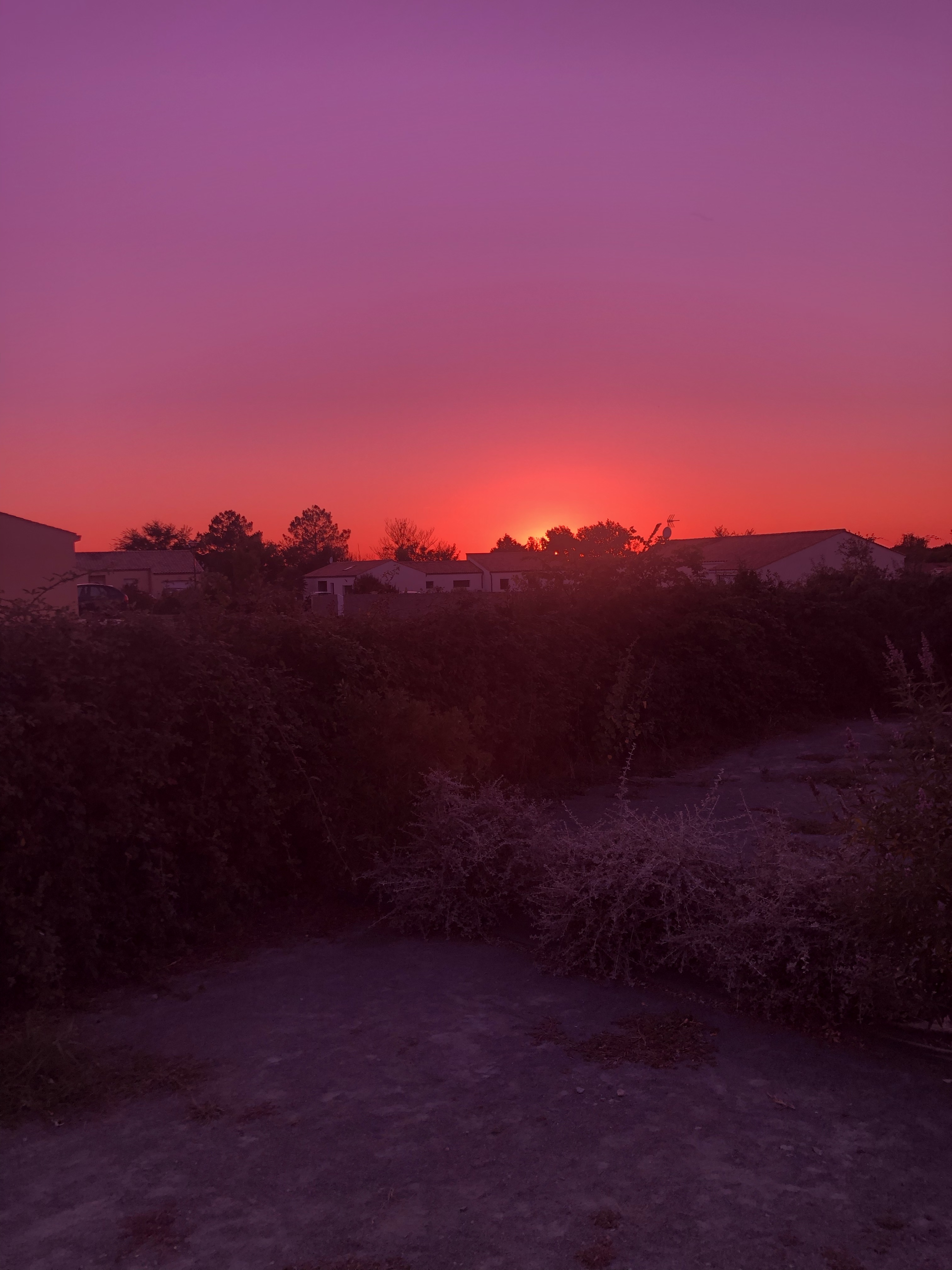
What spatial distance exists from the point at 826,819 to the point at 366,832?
4.49 metres

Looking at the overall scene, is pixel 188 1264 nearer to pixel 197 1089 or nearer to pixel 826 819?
pixel 197 1089

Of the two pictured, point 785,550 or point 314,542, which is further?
point 314,542

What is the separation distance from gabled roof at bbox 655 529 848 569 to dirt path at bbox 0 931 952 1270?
44580 mm

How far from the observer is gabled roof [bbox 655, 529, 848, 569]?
52.0 m

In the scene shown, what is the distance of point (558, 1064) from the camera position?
15.6ft

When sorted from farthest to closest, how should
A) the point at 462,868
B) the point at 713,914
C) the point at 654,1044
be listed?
the point at 462,868, the point at 713,914, the point at 654,1044

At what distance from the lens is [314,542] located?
324ft

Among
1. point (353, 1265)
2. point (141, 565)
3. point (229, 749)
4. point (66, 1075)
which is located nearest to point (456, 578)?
point (141, 565)

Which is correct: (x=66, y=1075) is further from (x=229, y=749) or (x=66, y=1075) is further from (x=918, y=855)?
(x=918, y=855)

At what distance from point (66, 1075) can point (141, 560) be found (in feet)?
221

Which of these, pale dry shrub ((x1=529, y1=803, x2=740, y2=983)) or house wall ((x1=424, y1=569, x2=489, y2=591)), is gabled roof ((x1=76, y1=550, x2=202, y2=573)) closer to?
house wall ((x1=424, y1=569, x2=489, y2=591))

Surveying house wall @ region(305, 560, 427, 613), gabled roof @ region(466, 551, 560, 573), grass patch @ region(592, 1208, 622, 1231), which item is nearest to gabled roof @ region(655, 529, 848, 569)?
gabled roof @ region(466, 551, 560, 573)

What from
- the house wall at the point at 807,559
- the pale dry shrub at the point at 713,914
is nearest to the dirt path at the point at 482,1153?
the pale dry shrub at the point at 713,914

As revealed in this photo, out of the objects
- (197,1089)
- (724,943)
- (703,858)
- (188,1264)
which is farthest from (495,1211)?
(703,858)
